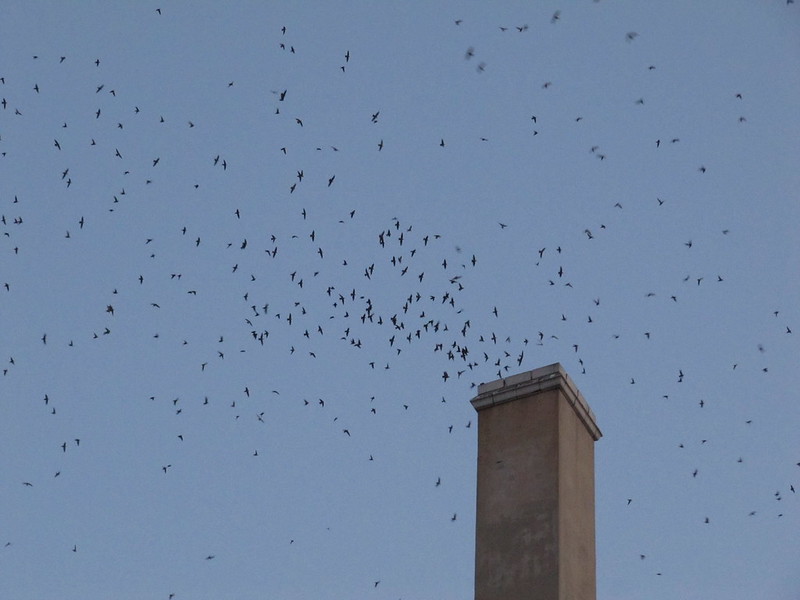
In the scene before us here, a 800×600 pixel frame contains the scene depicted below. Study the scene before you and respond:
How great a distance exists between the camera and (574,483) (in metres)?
15.2

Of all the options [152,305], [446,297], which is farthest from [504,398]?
[152,305]

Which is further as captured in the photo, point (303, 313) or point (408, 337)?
point (303, 313)

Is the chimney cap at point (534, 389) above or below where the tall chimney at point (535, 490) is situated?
above

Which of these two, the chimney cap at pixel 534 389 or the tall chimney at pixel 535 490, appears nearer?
the tall chimney at pixel 535 490

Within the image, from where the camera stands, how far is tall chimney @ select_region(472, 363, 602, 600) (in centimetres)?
1441

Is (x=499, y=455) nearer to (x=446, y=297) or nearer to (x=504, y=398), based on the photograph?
(x=504, y=398)

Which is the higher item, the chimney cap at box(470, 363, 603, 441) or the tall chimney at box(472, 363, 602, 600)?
the chimney cap at box(470, 363, 603, 441)

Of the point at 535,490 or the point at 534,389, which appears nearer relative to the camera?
the point at 535,490

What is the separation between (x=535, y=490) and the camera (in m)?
14.9

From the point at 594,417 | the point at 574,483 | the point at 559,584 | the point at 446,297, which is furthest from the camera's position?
the point at 446,297

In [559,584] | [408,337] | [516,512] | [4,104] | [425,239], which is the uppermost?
[4,104]

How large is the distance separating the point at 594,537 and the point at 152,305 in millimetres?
22892

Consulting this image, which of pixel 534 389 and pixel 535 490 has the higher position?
pixel 534 389

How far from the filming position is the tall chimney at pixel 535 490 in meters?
14.4
